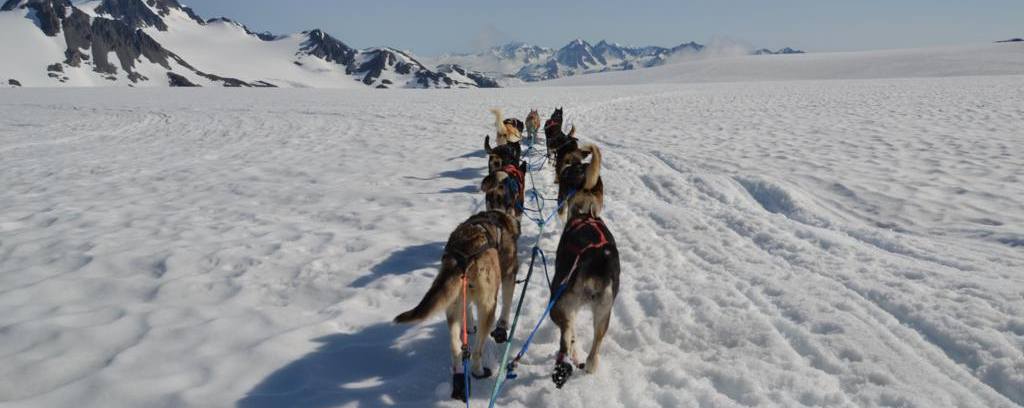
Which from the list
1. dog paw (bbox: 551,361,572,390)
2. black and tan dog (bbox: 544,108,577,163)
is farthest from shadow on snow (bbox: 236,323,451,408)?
black and tan dog (bbox: 544,108,577,163)

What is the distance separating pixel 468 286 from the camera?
3398 millimetres

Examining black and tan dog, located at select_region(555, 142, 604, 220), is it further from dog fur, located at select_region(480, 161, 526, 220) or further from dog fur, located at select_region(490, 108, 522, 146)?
dog fur, located at select_region(490, 108, 522, 146)

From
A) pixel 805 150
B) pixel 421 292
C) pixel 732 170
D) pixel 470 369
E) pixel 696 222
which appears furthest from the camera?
pixel 805 150

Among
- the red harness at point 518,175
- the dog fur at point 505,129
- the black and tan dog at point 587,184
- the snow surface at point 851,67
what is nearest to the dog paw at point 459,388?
the black and tan dog at point 587,184

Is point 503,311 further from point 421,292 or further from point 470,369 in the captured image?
point 421,292

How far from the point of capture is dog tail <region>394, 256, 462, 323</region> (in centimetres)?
300

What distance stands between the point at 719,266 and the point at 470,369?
3187 mm

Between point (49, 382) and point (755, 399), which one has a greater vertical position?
point (49, 382)

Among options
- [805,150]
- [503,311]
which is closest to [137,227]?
[503,311]

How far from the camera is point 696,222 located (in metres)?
7.00

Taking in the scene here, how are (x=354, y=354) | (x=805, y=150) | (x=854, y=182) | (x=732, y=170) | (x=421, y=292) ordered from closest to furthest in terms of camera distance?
(x=354, y=354), (x=421, y=292), (x=854, y=182), (x=732, y=170), (x=805, y=150)

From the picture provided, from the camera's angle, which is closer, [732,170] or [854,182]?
[854,182]

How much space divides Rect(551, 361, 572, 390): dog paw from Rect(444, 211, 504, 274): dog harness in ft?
2.92

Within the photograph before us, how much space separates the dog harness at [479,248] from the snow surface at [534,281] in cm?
93
